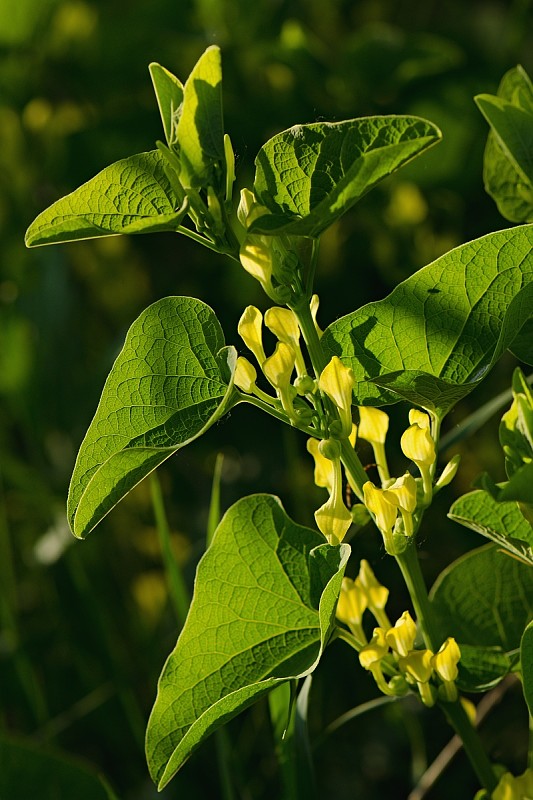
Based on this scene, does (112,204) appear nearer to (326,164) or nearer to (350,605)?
(326,164)

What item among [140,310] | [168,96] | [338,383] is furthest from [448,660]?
[140,310]

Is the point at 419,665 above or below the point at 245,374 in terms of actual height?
below

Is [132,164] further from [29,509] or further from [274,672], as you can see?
[29,509]

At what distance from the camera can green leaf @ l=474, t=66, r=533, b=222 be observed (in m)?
0.38

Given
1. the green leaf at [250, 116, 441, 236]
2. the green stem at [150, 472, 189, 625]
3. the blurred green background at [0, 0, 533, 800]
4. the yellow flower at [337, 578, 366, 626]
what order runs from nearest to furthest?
the green leaf at [250, 116, 441, 236]
the yellow flower at [337, 578, 366, 626]
the green stem at [150, 472, 189, 625]
the blurred green background at [0, 0, 533, 800]

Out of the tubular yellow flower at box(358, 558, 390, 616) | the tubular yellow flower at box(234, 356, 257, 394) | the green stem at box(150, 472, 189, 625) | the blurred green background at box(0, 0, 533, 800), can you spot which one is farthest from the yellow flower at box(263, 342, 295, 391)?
the blurred green background at box(0, 0, 533, 800)

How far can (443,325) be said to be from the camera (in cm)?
35

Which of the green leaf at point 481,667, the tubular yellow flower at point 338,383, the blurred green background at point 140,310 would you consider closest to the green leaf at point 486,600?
the green leaf at point 481,667

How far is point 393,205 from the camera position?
3.25 feet

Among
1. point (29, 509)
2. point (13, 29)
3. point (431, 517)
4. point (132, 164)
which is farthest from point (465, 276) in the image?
point (13, 29)

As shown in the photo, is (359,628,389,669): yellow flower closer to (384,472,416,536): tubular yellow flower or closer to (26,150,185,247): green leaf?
(384,472,416,536): tubular yellow flower

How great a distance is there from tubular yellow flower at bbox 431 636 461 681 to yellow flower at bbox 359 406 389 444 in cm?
9

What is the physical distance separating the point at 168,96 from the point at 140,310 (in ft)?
2.60

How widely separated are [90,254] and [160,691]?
35.2 inches
